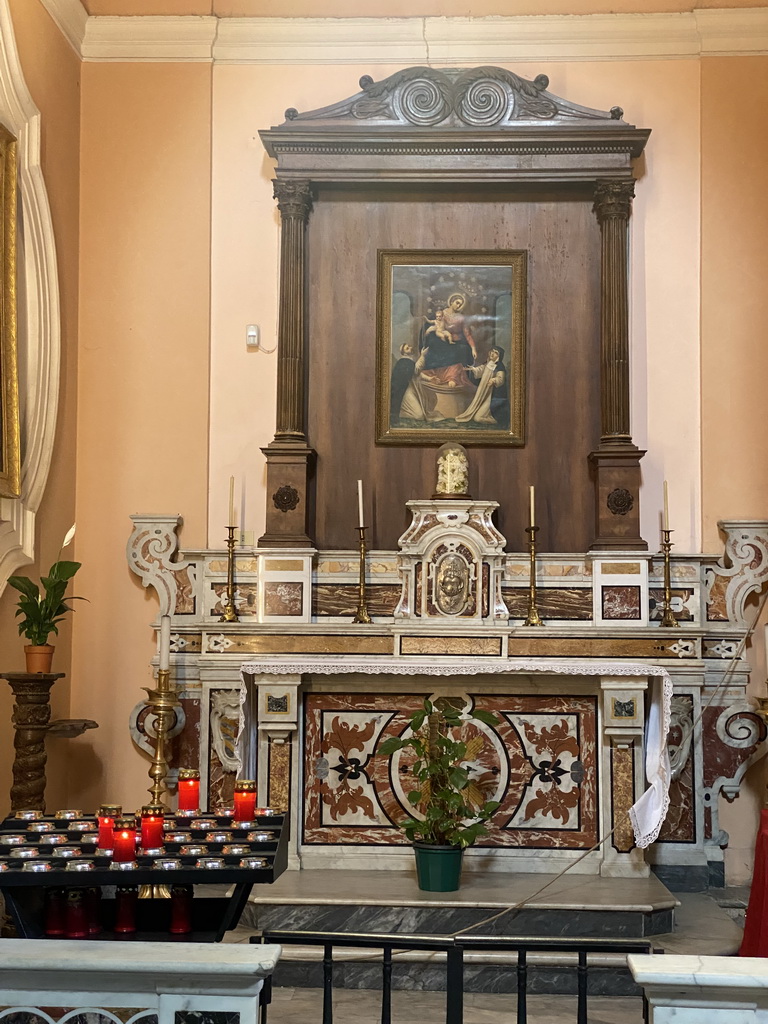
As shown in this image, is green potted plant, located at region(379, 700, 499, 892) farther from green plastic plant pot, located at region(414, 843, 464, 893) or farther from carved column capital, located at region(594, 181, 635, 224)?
carved column capital, located at region(594, 181, 635, 224)

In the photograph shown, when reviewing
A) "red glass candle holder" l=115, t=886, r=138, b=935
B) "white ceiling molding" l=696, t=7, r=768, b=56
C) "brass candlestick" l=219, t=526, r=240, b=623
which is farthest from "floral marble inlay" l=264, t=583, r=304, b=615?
"white ceiling molding" l=696, t=7, r=768, b=56

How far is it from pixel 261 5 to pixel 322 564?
10.3 ft

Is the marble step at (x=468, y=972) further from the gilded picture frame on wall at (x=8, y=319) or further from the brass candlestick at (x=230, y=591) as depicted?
the gilded picture frame on wall at (x=8, y=319)

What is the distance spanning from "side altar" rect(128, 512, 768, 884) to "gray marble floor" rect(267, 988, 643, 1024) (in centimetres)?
83

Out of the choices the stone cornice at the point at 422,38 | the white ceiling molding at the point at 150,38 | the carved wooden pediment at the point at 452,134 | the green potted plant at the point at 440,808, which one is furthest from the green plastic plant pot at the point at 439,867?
the white ceiling molding at the point at 150,38

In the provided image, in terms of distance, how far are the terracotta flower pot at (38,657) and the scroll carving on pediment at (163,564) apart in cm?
97

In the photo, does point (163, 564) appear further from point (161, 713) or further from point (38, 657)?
point (38, 657)

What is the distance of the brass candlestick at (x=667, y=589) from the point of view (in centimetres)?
600

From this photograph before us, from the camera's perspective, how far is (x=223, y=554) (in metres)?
6.38

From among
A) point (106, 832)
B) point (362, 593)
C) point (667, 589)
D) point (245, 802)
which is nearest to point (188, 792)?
point (245, 802)

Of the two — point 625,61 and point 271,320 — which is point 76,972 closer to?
point 271,320

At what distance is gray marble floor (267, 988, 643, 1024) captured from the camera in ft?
14.3

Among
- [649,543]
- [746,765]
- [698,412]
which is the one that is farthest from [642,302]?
[746,765]

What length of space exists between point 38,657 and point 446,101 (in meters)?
3.54
